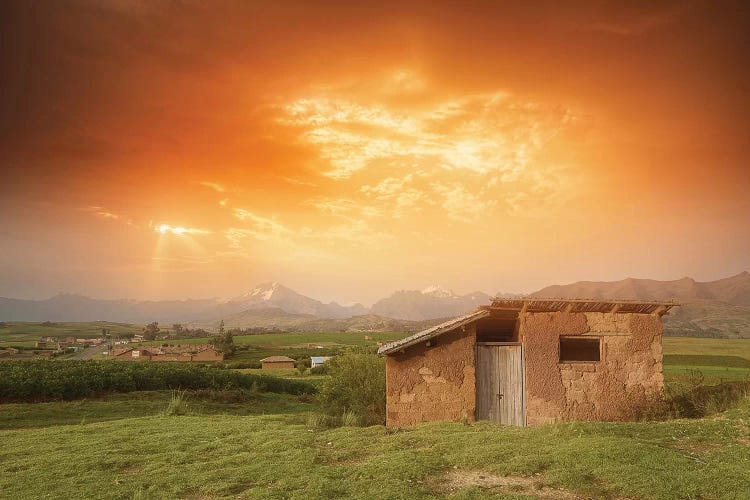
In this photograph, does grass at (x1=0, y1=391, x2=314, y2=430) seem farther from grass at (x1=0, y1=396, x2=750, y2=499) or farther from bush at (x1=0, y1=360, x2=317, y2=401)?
grass at (x1=0, y1=396, x2=750, y2=499)

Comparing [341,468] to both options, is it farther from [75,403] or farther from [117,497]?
[75,403]

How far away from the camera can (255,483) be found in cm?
909

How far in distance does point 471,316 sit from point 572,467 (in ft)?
22.4

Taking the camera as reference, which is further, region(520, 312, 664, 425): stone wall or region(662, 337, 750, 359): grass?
region(662, 337, 750, 359): grass

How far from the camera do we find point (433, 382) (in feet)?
50.3

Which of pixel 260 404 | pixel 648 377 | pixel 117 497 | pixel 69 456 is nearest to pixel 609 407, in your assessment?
pixel 648 377

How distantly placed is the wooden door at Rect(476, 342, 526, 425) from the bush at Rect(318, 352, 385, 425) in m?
3.99

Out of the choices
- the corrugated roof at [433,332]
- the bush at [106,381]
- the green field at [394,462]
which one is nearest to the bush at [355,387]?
the green field at [394,462]

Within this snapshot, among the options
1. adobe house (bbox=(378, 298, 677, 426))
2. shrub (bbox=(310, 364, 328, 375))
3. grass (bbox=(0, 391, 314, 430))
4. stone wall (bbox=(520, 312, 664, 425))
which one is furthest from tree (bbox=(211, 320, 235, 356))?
stone wall (bbox=(520, 312, 664, 425))

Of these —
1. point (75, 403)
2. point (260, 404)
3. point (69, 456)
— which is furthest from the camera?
point (260, 404)

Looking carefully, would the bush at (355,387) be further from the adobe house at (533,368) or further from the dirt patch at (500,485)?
the dirt patch at (500,485)

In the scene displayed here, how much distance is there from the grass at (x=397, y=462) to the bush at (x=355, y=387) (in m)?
4.11

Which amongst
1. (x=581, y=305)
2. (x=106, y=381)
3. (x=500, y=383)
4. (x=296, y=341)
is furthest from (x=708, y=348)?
(x=296, y=341)

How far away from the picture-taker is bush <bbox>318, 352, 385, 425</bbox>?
59.0 ft
